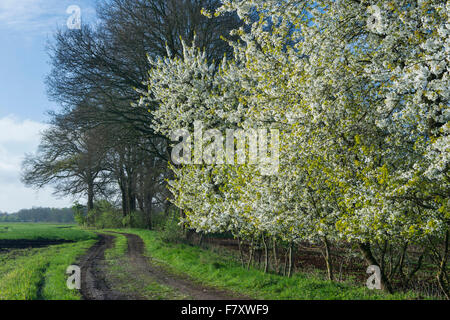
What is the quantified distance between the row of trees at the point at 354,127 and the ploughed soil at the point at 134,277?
246cm

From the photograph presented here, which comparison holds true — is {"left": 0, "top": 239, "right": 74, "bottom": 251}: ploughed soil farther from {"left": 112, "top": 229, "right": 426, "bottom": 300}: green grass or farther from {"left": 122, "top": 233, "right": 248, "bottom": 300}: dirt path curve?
{"left": 112, "top": 229, "right": 426, "bottom": 300}: green grass

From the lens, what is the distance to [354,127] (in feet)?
29.2

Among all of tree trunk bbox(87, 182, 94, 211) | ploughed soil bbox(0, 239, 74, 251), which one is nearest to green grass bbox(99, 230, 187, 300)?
ploughed soil bbox(0, 239, 74, 251)

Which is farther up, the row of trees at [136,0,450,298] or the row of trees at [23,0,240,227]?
the row of trees at [23,0,240,227]

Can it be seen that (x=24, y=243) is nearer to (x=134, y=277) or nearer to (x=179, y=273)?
(x=134, y=277)

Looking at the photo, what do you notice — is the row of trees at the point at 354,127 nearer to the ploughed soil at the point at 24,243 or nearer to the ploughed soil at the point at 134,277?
the ploughed soil at the point at 134,277

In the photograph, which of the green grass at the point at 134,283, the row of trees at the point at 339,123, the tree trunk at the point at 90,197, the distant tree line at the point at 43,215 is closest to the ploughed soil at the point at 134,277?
the green grass at the point at 134,283

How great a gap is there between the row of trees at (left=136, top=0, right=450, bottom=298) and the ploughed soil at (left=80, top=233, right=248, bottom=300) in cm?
246

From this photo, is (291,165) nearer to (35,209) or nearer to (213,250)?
(213,250)

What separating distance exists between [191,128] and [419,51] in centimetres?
981

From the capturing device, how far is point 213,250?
60.7 feet

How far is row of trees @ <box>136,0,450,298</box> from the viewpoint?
712cm
